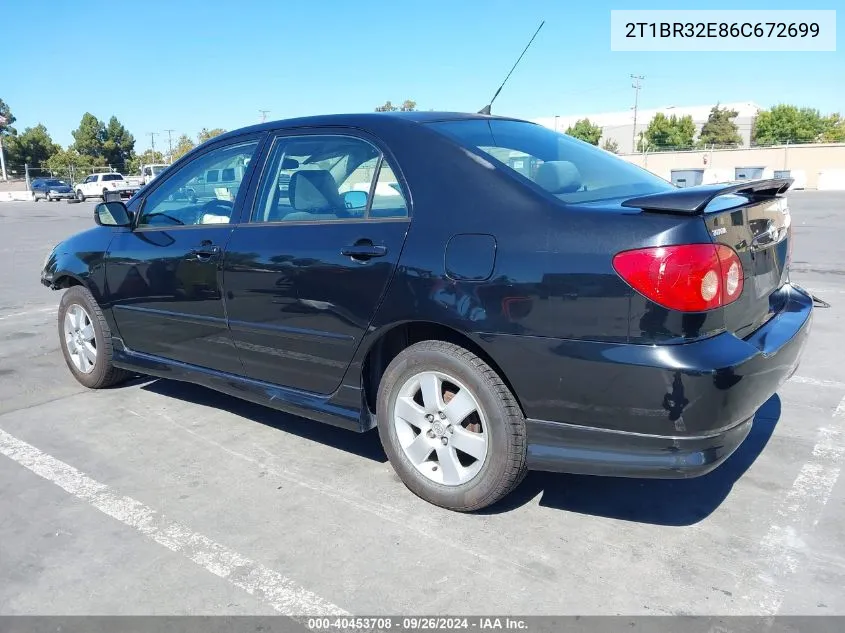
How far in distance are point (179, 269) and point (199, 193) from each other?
0.48m

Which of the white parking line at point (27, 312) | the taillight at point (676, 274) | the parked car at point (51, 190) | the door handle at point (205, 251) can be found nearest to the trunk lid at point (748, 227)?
the taillight at point (676, 274)

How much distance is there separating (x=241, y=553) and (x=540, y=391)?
1348mm

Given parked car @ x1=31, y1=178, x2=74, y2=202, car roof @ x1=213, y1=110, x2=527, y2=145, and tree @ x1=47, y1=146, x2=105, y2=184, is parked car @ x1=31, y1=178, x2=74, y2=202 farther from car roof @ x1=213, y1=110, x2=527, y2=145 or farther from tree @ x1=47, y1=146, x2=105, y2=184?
car roof @ x1=213, y1=110, x2=527, y2=145

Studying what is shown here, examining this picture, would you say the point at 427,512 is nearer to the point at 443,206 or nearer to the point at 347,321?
the point at 347,321

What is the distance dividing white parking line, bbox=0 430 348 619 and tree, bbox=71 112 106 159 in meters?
81.6

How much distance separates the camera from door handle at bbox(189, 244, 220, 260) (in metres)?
3.73

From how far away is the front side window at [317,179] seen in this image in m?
3.27

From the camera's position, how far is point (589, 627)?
2.27 meters

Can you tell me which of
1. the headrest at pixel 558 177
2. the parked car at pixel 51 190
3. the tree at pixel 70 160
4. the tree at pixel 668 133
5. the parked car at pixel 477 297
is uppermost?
the tree at pixel 668 133

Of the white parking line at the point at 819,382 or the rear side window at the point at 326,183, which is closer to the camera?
the rear side window at the point at 326,183

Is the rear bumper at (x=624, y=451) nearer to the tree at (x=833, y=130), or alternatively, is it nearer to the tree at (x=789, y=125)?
the tree at (x=833, y=130)

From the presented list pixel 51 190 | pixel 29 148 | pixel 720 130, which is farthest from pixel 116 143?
pixel 720 130

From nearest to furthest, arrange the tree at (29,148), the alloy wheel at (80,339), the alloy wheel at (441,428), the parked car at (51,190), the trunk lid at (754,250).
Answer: the trunk lid at (754,250) → the alloy wheel at (441,428) → the alloy wheel at (80,339) → the parked car at (51,190) → the tree at (29,148)

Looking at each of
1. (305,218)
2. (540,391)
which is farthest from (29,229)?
(540,391)
